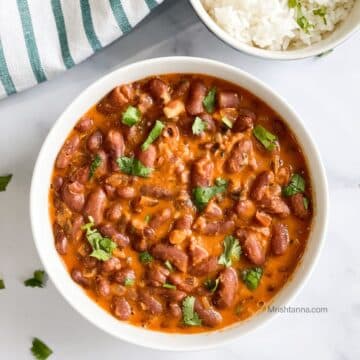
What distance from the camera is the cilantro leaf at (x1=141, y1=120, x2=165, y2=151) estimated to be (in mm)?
2717

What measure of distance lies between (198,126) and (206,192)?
235 mm

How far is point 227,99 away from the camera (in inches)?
108

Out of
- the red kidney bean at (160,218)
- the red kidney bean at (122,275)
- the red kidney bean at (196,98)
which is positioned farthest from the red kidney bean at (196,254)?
the red kidney bean at (196,98)

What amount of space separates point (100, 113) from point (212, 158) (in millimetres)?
437

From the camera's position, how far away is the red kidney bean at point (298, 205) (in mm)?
2793

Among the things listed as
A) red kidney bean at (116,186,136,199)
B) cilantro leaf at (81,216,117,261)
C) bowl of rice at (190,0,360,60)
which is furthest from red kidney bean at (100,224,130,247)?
bowl of rice at (190,0,360,60)

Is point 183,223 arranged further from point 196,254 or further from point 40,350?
point 40,350

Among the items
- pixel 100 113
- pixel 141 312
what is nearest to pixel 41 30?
pixel 100 113

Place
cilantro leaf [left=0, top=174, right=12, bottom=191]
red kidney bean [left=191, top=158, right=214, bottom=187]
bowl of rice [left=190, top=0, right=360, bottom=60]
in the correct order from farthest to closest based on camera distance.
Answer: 1. cilantro leaf [left=0, top=174, right=12, bottom=191]
2. bowl of rice [left=190, top=0, right=360, bottom=60]
3. red kidney bean [left=191, top=158, right=214, bottom=187]

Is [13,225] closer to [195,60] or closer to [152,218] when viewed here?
[152,218]

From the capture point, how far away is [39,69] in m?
2.94

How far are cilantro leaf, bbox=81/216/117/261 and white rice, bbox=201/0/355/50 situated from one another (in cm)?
89

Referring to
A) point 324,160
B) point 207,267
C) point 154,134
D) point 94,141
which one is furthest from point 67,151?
point 324,160

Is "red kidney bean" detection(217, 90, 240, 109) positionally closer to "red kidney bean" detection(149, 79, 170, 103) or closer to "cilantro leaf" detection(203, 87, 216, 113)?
"cilantro leaf" detection(203, 87, 216, 113)
